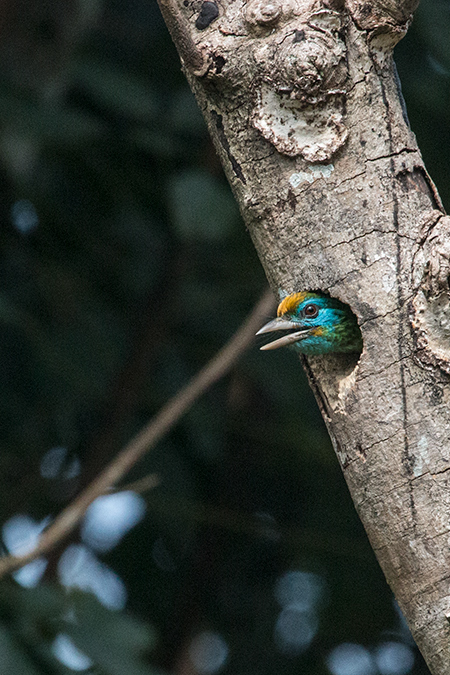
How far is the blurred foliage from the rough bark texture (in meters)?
1.45

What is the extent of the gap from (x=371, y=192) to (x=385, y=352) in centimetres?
49

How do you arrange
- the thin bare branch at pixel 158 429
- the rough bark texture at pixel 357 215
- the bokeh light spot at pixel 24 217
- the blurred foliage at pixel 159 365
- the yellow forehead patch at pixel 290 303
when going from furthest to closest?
1. the bokeh light spot at pixel 24 217
2. the blurred foliage at pixel 159 365
3. the thin bare branch at pixel 158 429
4. the yellow forehead patch at pixel 290 303
5. the rough bark texture at pixel 357 215

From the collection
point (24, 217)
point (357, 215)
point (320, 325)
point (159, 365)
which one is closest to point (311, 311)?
point (320, 325)

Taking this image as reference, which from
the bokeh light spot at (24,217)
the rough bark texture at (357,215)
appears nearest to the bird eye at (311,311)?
the rough bark texture at (357,215)

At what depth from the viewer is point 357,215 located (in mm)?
2488

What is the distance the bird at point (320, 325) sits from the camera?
2.69m

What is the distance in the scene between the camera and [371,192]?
2.50 meters

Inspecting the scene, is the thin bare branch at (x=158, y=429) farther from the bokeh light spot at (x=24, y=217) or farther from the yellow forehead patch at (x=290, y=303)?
the bokeh light spot at (x=24, y=217)

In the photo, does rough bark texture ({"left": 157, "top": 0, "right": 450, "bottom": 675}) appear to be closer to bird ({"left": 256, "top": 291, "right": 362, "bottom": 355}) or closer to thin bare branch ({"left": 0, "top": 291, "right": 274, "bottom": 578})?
bird ({"left": 256, "top": 291, "right": 362, "bottom": 355})

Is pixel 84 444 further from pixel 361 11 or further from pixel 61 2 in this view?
pixel 361 11

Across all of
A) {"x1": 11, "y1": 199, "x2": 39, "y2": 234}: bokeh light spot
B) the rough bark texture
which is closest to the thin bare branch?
the rough bark texture

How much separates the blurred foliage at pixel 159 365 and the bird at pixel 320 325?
56.4 inches

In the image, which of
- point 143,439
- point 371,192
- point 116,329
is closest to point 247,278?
point 116,329

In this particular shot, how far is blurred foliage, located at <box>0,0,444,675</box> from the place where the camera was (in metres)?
4.46
